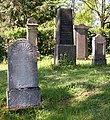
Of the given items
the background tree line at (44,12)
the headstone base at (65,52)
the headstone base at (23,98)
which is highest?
the background tree line at (44,12)

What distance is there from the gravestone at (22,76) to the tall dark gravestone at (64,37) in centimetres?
611

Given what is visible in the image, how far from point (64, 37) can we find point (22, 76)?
21.7 ft

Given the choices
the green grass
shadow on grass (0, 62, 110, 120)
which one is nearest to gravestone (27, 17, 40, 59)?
the green grass

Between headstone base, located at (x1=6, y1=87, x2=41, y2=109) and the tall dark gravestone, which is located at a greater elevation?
the tall dark gravestone

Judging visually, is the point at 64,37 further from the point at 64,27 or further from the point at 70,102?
the point at 70,102

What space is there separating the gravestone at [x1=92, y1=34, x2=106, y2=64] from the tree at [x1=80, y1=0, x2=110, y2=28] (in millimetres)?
13333

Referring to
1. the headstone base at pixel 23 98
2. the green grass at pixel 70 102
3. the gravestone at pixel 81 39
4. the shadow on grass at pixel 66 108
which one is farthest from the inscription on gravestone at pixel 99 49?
the headstone base at pixel 23 98

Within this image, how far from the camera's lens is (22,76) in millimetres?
6098

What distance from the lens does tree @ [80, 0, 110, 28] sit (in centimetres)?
2639

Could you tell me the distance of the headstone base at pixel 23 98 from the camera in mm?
6109

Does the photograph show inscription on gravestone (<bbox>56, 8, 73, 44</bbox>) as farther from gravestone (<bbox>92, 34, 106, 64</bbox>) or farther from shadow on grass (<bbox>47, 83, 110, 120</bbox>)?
shadow on grass (<bbox>47, 83, 110, 120</bbox>)

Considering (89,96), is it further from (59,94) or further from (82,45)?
(82,45)

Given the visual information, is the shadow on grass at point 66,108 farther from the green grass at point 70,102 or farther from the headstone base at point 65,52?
the headstone base at point 65,52

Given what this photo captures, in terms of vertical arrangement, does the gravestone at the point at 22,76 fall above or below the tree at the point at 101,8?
below
